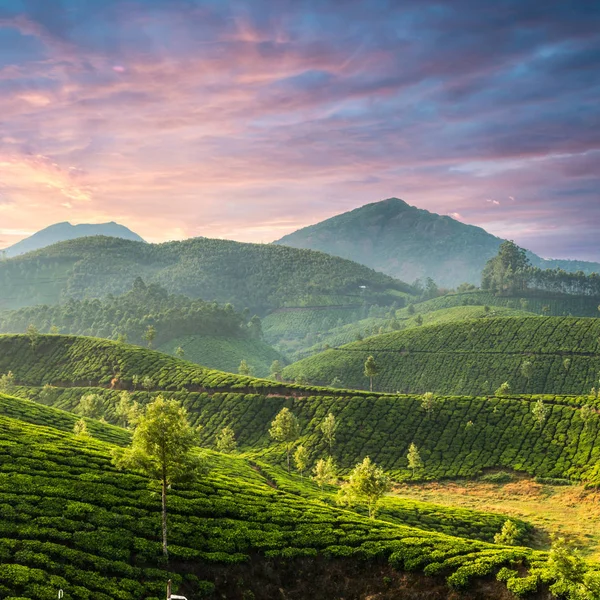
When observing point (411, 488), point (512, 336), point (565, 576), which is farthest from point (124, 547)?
point (512, 336)

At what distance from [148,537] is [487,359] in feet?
509

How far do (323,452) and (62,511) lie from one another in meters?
63.3

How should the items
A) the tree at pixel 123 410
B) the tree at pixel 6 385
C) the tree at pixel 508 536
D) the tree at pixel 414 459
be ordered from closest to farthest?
the tree at pixel 508 536, the tree at pixel 414 459, the tree at pixel 123 410, the tree at pixel 6 385

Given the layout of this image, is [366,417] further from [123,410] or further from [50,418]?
[50,418]

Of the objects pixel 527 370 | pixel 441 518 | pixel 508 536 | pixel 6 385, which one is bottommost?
pixel 441 518

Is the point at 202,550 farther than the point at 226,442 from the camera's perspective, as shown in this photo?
No

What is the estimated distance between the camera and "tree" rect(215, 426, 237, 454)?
91812mm

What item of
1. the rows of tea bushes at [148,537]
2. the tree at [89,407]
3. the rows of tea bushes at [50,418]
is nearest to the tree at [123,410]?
the tree at [89,407]

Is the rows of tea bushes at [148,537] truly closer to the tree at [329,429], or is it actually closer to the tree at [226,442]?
the tree at [226,442]

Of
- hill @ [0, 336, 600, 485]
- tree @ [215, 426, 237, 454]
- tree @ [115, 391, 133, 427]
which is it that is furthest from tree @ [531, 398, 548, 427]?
tree @ [115, 391, 133, 427]

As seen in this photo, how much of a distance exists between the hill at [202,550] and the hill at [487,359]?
12695 centimetres

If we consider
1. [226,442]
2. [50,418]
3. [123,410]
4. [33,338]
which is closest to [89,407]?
[123,410]

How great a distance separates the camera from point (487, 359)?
170 metres

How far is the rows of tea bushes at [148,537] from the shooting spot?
97.8ft
